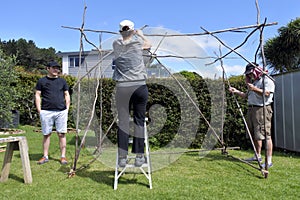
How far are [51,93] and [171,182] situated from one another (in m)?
2.08

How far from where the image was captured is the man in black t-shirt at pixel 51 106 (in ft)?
12.8

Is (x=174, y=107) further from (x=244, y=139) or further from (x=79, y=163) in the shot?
(x=79, y=163)

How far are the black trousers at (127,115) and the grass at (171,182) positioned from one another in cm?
39

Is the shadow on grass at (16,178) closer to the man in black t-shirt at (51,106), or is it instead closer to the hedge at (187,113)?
the man in black t-shirt at (51,106)

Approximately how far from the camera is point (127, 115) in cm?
308

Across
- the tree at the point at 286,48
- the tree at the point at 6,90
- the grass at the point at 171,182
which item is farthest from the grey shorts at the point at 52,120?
the tree at the point at 286,48

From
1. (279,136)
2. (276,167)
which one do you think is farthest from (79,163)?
(279,136)

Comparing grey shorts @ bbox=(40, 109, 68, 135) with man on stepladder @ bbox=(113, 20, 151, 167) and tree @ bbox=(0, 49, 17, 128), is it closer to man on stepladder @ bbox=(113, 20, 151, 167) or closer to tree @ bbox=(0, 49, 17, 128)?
man on stepladder @ bbox=(113, 20, 151, 167)

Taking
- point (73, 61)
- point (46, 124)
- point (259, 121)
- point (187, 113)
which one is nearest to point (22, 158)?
point (46, 124)

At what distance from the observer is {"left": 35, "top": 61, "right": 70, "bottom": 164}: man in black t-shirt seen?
3904 millimetres

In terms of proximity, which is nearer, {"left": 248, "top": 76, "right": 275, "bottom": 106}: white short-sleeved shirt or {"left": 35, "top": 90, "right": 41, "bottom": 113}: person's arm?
{"left": 248, "top": 76, "right": 275, "bottom": 106}: white short-sleeved shirt

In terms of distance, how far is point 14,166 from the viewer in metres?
3.65

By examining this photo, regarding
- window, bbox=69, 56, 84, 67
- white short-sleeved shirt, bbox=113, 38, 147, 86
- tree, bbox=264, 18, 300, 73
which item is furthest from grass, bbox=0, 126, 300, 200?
window, bbox=69, 56, 84, 67

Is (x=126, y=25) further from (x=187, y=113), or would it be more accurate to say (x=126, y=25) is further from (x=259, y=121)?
(x=187, y=113)
